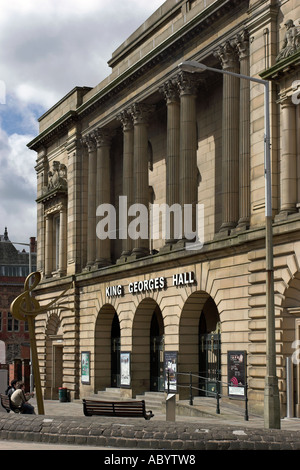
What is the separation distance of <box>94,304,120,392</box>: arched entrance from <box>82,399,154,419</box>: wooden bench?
80.3 feet

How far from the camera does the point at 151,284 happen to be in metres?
48.2

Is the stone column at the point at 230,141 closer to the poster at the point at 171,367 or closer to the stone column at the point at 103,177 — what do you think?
the poster at the point at 171,367

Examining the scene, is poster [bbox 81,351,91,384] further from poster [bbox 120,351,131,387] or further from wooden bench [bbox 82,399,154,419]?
wooden bench [bbox 82,399,154,419]

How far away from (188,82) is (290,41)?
11.0m

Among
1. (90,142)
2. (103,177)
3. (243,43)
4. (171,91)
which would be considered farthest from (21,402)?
(90,142)

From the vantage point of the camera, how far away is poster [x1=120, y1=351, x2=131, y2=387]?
167 feet

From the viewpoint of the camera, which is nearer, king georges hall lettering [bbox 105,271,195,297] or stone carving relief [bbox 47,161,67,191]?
king georges hall lettering [bbox 105,271,195,297]

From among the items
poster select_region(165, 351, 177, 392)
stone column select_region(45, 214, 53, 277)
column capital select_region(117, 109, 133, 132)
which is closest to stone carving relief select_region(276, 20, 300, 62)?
poster select_region(165, 351, 177, 392)

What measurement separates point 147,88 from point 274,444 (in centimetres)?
3296

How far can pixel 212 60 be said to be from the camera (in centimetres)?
4441

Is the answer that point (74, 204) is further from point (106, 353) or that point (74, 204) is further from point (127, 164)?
point (106, 353)

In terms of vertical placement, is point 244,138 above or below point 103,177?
below

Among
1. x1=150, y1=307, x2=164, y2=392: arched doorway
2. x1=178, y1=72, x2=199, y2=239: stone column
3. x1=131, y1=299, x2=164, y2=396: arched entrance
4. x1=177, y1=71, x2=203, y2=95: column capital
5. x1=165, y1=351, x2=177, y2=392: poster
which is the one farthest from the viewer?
Result: x1=131, y1=299, x2=164, y2=396: arched entrance

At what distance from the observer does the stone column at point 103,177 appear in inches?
2251
